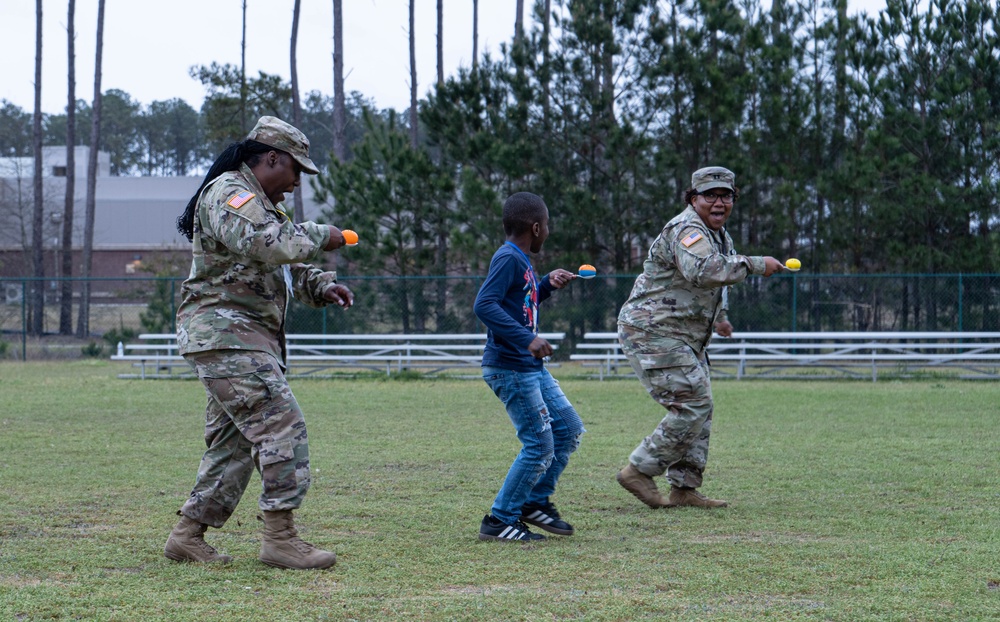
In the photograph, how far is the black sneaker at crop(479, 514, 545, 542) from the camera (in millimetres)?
5262

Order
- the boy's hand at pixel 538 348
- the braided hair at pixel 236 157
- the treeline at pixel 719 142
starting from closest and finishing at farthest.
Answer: the braided hair at pixel 236 157
the boy's hand at pixel 538 348
the treeline at pixel 719 142

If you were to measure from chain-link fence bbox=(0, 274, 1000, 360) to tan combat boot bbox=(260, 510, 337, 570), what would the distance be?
14.7 m

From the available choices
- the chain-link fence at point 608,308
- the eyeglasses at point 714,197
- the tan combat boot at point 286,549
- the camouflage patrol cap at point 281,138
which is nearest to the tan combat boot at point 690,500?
the eyeglasses at point 714,197

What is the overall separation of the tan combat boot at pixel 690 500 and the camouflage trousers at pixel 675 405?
0.13 feet

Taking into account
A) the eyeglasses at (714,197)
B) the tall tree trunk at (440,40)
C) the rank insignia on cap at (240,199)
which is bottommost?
the rank insignia on cap at (240,199)

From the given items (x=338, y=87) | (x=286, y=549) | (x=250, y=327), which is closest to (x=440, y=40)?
(x=338, y=87)

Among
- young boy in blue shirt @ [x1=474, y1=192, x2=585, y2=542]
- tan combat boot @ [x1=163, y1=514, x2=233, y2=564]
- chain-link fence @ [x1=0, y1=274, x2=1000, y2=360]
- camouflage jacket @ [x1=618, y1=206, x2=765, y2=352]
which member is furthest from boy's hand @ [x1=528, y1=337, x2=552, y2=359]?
chain-link fence @ [x1=0, y1=274, x2=1000, y2=360]

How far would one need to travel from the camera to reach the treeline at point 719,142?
18828 millimetres

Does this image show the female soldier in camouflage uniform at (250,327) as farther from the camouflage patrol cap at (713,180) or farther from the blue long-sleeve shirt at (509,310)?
the camouflage patrol cap at (713,180)

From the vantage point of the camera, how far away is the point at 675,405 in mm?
6105

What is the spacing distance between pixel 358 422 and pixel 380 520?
5397 millimetres

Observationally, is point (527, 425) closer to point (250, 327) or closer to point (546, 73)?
point (250, 327)

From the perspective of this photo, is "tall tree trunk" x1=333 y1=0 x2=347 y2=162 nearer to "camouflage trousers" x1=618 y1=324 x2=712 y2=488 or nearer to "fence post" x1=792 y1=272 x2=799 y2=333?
"fence post" x1=792 y1=272 x2=799 y2=333

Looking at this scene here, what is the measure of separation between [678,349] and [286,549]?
249cm
